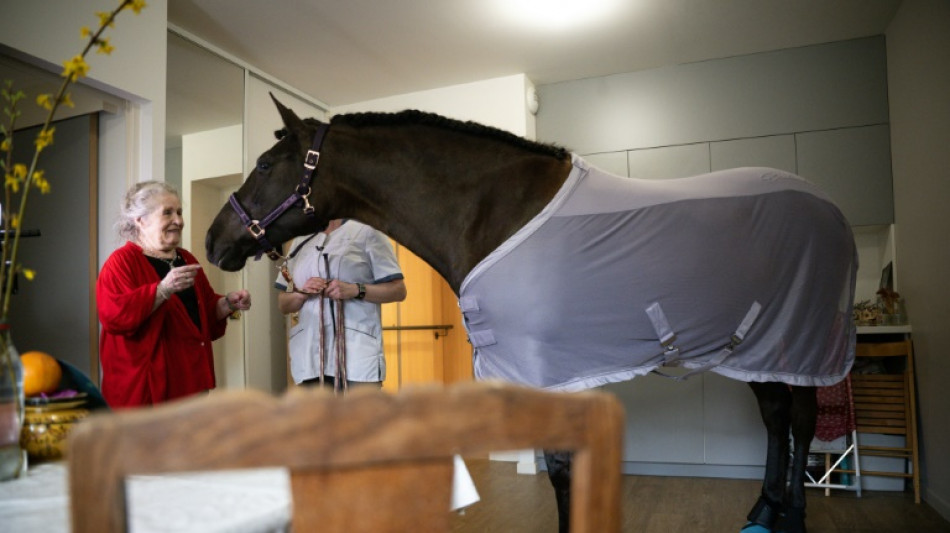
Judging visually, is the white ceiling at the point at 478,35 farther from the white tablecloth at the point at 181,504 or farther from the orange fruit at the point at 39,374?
the white tablecloth at the point at 181,504

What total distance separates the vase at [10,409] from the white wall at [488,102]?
348 cm

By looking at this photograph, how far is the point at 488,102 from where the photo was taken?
426 centimetres

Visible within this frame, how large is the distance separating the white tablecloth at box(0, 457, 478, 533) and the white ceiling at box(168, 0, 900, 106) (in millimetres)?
2911

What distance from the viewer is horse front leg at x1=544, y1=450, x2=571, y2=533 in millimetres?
1397

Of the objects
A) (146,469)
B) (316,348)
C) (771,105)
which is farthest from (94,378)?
(771,105)

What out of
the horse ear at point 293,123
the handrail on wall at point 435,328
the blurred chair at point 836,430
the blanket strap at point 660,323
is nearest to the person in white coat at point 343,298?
the horse ear at point 293,123

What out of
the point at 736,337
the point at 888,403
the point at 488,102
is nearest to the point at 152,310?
the point at 736,337

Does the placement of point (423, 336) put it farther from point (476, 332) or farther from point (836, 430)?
point (476, 332)

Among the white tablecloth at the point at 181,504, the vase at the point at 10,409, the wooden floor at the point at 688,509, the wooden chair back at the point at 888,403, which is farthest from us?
the wooden chair back at the point at 888,403

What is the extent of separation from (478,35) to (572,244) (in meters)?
2.45

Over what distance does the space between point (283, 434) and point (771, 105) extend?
4133 mm

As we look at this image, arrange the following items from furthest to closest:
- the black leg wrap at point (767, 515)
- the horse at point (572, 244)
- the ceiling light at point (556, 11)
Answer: the ceiling light at point (556, 11)
the black leg wrap at point (767, 515)
the horse at point (572, 244)

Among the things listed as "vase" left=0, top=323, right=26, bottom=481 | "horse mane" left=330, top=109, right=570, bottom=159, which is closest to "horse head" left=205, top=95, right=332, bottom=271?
"horse mane" left=330, top=109, right=570, bottom=159

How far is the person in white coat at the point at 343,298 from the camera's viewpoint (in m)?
2.32
